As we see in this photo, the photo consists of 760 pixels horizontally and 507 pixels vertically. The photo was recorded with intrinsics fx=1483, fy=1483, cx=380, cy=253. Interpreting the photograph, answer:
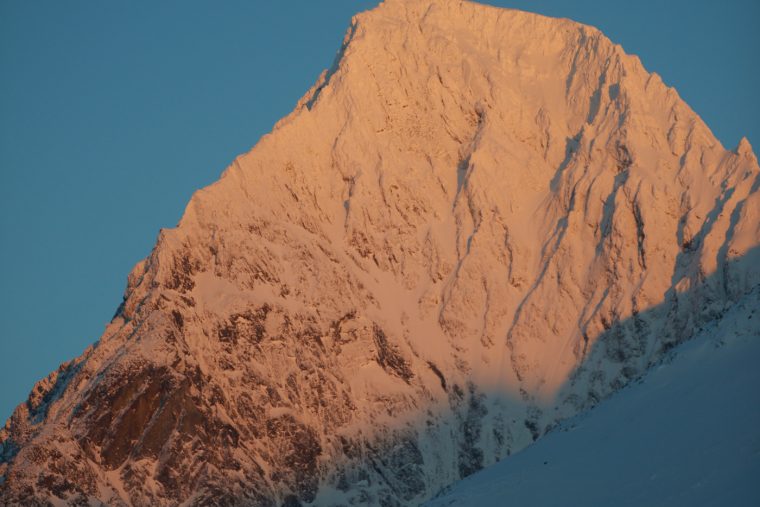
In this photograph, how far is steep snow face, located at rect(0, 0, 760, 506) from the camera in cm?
16375

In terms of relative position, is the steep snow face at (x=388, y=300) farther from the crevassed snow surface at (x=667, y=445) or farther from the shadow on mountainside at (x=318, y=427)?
the crevassed snow surface at (x=667, y=445)

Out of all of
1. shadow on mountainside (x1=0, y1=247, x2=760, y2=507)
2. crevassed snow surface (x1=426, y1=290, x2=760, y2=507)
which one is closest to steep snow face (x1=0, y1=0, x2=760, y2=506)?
shadow on mountainside (x1=0, y1=247, x2=760, y2=507)

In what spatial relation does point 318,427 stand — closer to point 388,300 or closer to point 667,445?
point 388,300

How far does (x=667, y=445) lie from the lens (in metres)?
60.8

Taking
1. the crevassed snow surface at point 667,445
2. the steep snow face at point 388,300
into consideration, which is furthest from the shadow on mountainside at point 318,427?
the crevassed snow surface at point 667,445

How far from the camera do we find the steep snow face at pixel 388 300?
163750mm

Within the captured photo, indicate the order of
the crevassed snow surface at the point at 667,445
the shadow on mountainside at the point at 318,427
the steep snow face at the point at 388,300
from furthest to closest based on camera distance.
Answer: the steep snow face at the point at 388,300
the shadow on mountainside at the point at 318,427
the crevassed snow surface at the point at 667,445

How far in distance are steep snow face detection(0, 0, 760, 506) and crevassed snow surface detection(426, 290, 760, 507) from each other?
300 ft

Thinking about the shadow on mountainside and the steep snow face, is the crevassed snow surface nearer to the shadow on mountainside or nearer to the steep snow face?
the shadow on mountainside

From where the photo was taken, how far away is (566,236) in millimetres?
184875

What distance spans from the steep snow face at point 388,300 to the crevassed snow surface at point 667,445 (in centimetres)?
9132

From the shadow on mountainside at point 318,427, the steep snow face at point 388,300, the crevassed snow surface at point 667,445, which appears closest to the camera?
the crevassed snow surface at point 667,445

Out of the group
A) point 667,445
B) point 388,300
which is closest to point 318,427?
point 388,300

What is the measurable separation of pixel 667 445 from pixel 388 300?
120189 mm
